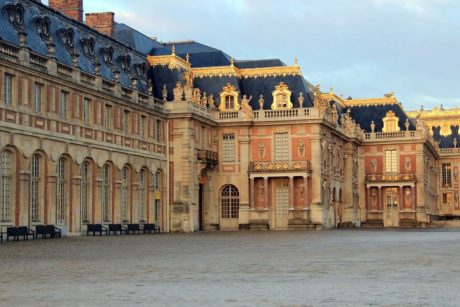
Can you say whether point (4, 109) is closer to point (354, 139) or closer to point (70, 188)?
point (70, 188)

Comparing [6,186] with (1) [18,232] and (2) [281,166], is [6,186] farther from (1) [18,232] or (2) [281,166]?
(2) [281,166]

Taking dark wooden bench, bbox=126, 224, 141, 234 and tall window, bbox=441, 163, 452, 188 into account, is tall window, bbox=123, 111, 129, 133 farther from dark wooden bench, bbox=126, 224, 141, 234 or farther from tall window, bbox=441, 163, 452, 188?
tall window, bbox=441, 163, 452, 188

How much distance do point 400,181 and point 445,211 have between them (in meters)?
28.1

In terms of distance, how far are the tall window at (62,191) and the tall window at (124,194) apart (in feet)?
22.3

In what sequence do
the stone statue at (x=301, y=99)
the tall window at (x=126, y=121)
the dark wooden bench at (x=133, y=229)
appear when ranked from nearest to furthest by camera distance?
1. the dark wooden bench at (x=133, y=229)
2. the tall window at (x=126, y=121)
3. the stone statue at (x=301, y=99)

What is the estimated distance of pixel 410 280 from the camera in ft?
47.9

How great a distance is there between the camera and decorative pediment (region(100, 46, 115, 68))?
50.9m

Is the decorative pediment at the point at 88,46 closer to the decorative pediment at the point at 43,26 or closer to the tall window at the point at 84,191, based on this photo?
the decorative pediment at the point at 43,26

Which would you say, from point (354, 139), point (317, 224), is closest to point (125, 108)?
point (317, 224)

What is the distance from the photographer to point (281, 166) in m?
61.7

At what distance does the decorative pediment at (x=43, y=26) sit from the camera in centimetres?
4300

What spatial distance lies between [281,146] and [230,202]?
5371 mm

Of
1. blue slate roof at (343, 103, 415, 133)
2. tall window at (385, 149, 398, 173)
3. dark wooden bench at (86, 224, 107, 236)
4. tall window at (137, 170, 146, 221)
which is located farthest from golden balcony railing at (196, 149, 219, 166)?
blue slate roof at (343, 103, 415, 133)

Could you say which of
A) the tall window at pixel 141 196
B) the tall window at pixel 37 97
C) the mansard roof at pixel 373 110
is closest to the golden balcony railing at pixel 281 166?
the tall window at pixel 141 196
